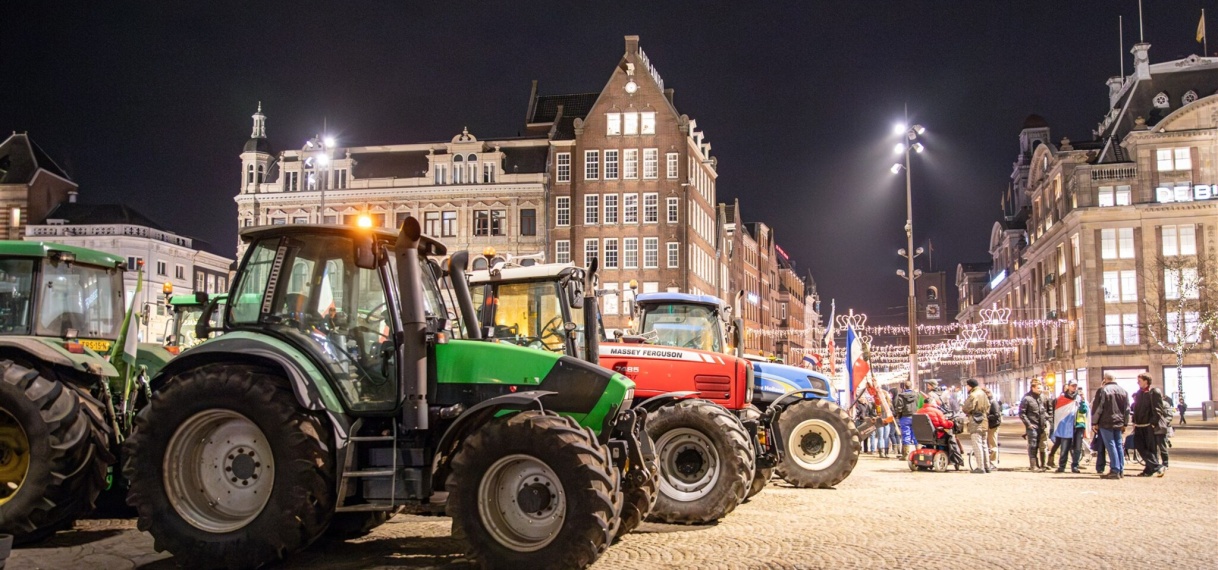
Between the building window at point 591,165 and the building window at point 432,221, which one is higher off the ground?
the building window at point 591,165

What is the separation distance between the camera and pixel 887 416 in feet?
93.2

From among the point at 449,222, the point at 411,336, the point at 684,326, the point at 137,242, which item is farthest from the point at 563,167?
the point at 411,336

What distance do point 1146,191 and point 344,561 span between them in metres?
78.7

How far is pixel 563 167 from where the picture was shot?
67250 millimetres

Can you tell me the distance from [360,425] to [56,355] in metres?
3.77

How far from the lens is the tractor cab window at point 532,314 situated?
13094 millimetres

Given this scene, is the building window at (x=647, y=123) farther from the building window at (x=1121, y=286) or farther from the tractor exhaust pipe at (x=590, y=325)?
the tractor exhaust pipe at (x=590, y=325)

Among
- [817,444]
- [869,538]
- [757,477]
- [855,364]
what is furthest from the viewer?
[855,364]

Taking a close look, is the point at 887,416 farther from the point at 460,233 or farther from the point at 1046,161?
the point at 1046,161

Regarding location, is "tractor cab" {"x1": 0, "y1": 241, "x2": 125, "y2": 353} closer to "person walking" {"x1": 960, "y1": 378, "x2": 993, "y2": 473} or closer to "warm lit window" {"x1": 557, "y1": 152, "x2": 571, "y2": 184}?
"person walking" {"x1": 960, "y1": 378, "x2": 993, "y2": 473}

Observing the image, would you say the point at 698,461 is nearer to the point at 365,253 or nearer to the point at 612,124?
the point at 365,253

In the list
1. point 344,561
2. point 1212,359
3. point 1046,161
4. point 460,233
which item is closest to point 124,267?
point 344,561

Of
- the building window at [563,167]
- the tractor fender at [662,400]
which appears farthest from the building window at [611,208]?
the tractor fender at [662,400]

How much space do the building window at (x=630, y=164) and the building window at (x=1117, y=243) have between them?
120 feet
